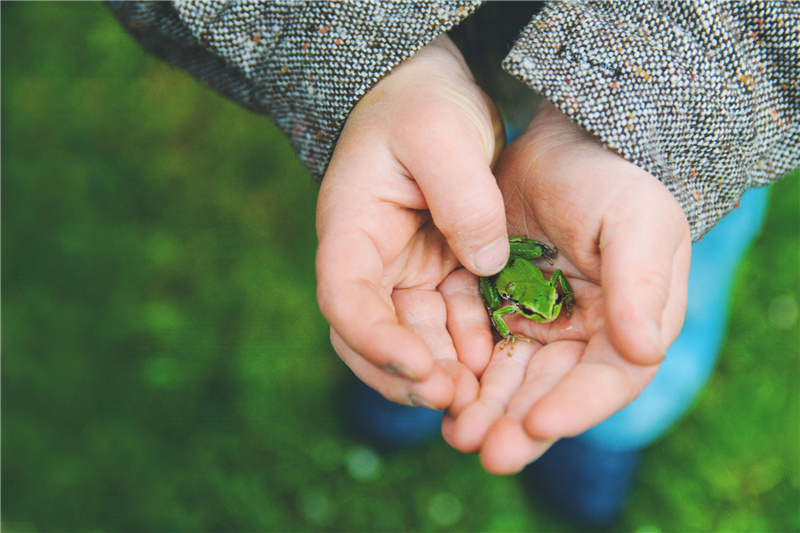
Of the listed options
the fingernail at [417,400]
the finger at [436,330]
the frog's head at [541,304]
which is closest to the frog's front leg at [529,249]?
the frog's head at [541,304]

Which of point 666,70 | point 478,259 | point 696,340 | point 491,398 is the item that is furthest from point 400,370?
point 696,340

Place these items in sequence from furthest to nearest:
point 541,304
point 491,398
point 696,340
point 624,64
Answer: point 696,340 → point 541,304 → point 624,64 → point 491,398

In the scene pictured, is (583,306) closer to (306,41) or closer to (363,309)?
(363,309)

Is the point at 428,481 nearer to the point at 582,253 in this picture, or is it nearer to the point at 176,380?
the point at 176,380

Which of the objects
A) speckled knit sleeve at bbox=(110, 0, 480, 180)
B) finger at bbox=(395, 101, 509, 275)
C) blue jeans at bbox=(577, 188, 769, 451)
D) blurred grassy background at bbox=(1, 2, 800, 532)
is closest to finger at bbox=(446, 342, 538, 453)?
finger at bbox=(395, 101, 509, 275)

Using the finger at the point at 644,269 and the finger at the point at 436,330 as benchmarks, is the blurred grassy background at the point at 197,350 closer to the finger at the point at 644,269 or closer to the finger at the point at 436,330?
the finger at the point at 436,330

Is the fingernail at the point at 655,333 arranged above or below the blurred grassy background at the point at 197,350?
above
